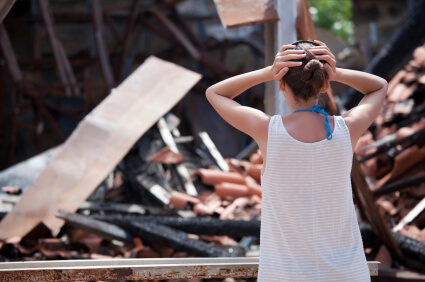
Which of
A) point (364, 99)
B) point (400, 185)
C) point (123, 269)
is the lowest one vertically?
point (400, 185)

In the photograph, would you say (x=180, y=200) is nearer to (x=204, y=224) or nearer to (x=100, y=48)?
(x=204, y=224)

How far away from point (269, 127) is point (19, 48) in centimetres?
1116

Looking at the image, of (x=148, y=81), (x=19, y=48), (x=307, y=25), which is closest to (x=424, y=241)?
(x=307, y=25)

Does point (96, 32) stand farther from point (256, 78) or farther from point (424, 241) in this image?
point (256, 78)

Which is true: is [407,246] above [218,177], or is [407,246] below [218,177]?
above

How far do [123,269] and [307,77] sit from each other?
1337 mm

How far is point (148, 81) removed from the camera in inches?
254

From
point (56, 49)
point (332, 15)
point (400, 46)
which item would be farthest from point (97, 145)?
point (332, 15)

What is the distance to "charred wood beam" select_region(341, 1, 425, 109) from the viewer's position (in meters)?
7.80

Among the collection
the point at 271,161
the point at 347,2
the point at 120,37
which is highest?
the point at 271,161

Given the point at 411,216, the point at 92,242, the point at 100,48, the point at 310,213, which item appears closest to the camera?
the point at 310,213

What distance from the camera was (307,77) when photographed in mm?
1896

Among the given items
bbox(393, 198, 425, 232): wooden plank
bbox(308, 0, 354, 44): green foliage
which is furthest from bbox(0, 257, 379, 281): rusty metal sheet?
bbox(308, 0, 354, 44): green foliage

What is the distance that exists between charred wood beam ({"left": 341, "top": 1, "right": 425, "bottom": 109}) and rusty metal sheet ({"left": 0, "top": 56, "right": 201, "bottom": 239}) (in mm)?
2728
